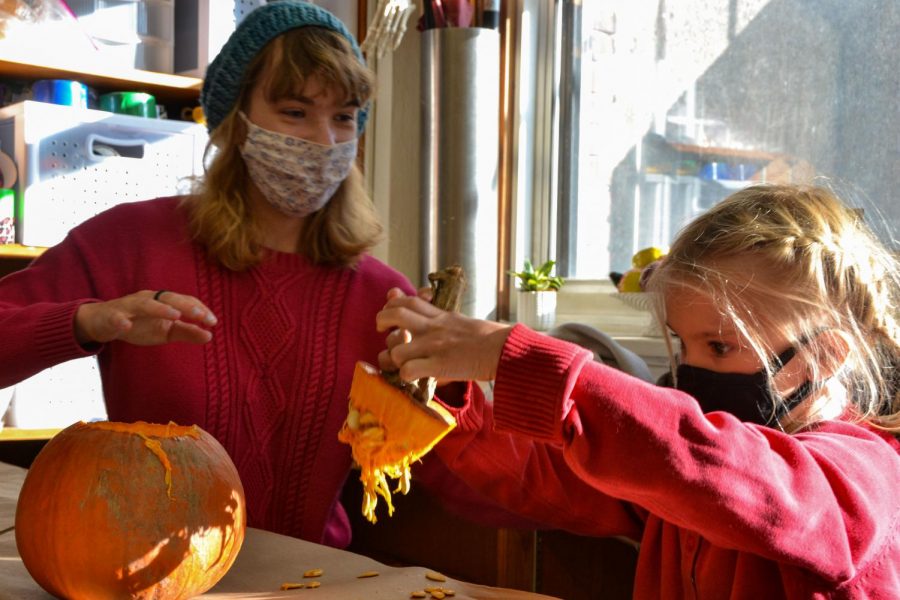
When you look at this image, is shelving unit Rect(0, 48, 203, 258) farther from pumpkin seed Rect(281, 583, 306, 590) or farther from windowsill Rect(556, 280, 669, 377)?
pumpkin seed Rect(281, 583, 306, 590)

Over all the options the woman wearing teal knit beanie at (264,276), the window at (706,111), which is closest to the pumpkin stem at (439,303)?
the woman wearing teal knit beanie at (264,276)

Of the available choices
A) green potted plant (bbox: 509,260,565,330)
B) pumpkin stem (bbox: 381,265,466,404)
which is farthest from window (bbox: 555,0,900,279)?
pumpkin stem (bbox: 381,265,466,404)

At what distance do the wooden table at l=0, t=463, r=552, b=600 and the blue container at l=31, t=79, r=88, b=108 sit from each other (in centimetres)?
133

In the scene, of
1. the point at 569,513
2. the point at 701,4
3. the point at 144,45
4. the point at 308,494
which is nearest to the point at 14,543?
the point at 308,494

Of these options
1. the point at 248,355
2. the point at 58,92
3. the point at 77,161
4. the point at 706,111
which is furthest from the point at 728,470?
the point at 58,92

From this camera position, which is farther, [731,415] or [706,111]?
[706,111]

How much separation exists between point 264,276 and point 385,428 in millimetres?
642

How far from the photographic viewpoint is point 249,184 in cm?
163

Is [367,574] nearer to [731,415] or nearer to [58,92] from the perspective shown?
[731,415]

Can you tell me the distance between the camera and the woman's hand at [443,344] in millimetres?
883

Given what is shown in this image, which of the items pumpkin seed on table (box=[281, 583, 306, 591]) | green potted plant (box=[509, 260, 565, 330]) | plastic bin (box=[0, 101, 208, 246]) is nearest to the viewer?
pumpkin seed on table (box=[281, 583, 306, 591])

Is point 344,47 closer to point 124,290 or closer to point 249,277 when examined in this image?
point 249,277

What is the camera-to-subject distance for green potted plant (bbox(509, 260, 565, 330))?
2.29 metres

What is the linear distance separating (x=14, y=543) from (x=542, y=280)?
1.42 metres
